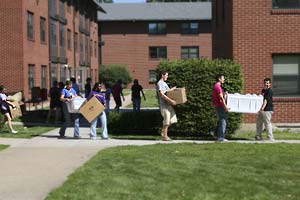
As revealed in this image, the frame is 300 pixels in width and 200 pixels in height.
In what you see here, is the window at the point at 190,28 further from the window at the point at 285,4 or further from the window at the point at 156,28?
the window at the point at 285,4

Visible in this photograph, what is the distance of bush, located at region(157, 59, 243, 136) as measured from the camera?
51.0 feet

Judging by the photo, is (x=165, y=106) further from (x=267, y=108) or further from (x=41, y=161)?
(x=41, y=161)

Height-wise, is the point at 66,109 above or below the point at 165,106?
below

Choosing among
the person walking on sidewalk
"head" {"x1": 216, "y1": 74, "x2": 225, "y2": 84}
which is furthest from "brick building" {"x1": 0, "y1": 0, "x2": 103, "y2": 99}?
"head" {"x1": 216, "y1": 74, "x2": 225, "y2": 84}

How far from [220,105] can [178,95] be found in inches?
43.9

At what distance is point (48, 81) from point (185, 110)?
20.7 meters

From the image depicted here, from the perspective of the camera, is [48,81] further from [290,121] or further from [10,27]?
[290,121]

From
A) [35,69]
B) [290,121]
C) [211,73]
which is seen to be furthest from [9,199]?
[35,69]

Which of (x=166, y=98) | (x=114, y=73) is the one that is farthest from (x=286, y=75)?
(x=114, y=73)

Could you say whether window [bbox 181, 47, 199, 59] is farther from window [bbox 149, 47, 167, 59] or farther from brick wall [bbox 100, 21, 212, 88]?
window [bbox 149, 47, 167, 59]

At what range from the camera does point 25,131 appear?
18.1 meters

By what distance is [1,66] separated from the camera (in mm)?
28188

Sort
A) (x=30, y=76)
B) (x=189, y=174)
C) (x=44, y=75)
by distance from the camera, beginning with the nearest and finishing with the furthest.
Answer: (x=189, y=174) < (x=30, y=76) < (x=44, y=75)

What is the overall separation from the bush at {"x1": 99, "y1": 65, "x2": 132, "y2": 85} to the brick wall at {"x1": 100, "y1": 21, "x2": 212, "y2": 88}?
168 inches
